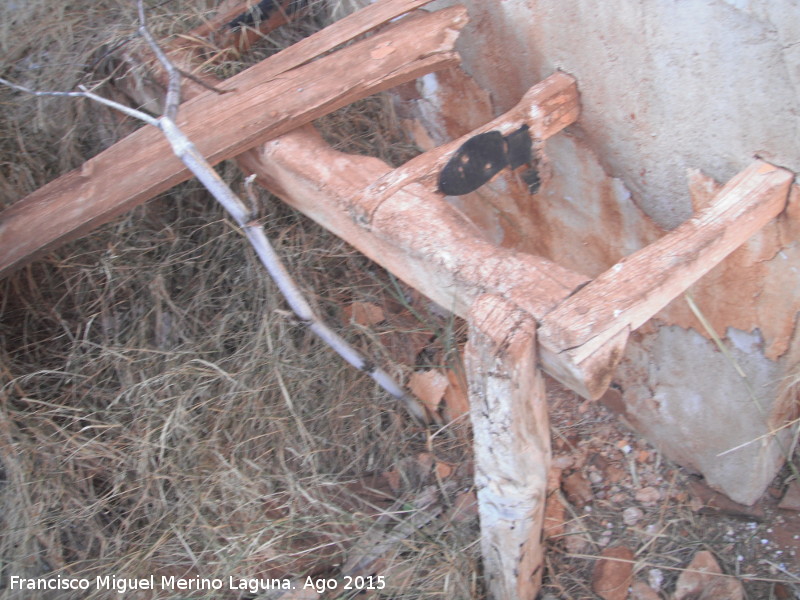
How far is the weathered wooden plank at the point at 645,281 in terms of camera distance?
4.27ft

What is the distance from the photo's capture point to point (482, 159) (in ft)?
6.09

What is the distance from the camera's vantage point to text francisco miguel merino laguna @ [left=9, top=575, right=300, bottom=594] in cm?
205

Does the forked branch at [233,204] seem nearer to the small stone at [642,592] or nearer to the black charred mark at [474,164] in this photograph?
the black charred mark at [474,164]

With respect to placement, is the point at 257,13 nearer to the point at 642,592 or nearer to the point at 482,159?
the point at 482,159

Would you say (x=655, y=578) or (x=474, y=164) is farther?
(x=655, y=578)

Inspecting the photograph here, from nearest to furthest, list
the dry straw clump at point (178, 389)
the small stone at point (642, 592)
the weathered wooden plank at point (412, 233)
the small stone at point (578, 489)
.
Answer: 1. the weathered wooden plank at point (412, 233)
2. the small stone at point (642, 592)
3. the dry straw clump at point (178, 389)
4. the small stone at point (578, 489)

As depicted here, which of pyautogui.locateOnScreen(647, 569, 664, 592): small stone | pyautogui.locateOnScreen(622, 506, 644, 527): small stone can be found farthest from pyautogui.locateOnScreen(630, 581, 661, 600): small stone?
pyautogui.locateOnScreen(622, 506, 644, 527): small stone

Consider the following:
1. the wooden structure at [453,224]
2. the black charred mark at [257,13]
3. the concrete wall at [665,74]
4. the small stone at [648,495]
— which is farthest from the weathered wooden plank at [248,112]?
the small stone at [648,495]

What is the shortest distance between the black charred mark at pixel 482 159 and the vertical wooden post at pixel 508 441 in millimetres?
487

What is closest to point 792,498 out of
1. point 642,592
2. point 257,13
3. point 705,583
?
point 705,583

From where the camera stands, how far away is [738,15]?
4.85 feet

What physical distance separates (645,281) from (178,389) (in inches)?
63.4

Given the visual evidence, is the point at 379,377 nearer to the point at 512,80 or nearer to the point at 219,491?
the point at 219,491

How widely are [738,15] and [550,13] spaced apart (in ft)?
1.84
